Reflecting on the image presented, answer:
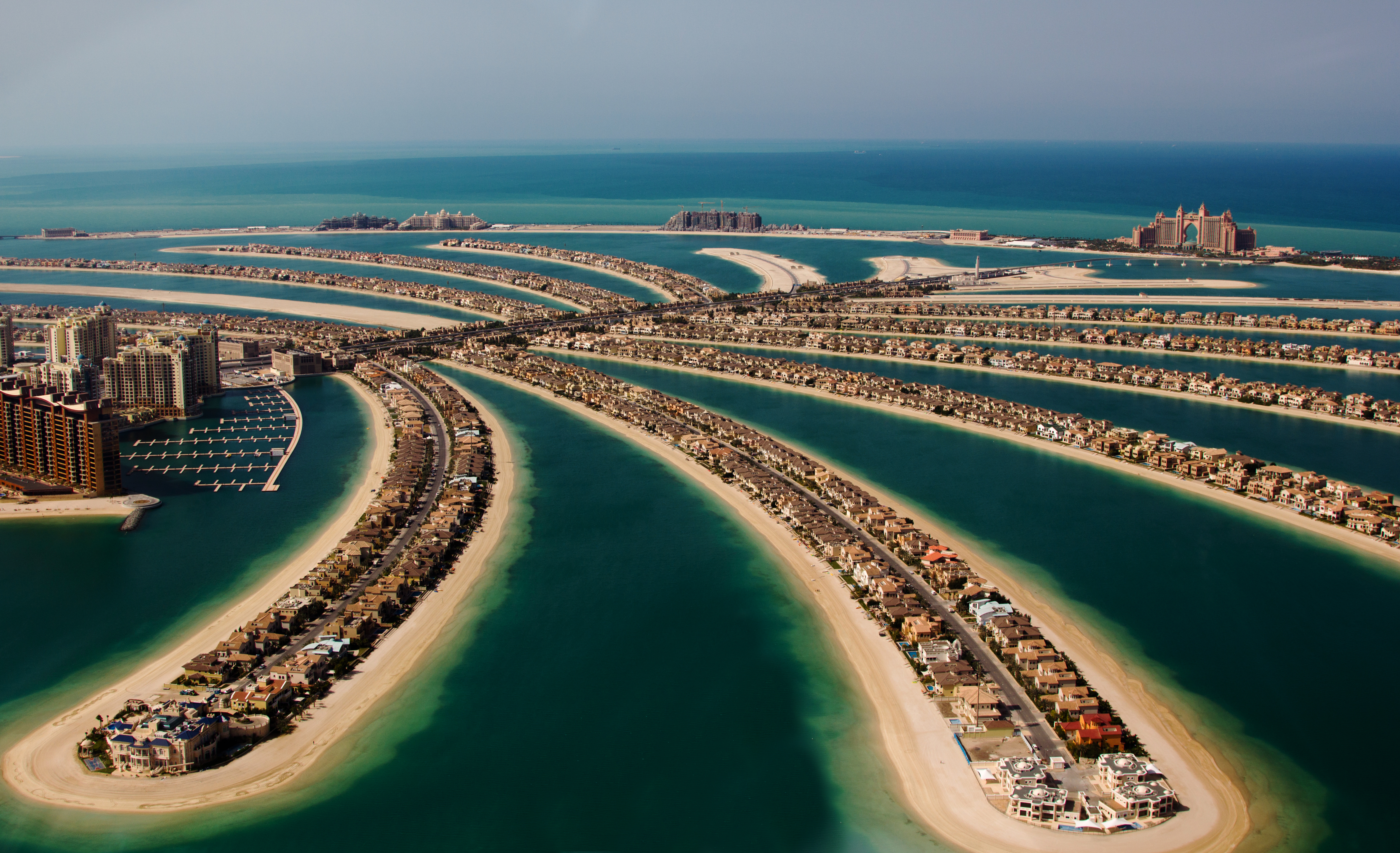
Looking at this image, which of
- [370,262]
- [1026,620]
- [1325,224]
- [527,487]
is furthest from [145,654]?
[1325,224]

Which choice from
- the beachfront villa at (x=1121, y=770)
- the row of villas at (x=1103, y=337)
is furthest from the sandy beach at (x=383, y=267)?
the beachfront villa at (x=1121, y=770)

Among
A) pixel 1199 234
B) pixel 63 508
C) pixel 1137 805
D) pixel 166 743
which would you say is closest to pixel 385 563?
pixel 166 743

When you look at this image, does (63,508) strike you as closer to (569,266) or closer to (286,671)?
(286,671)

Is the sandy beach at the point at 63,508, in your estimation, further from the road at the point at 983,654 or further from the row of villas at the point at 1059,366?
the row of villas at the point at 1059,366

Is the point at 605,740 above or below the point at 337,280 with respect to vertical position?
below

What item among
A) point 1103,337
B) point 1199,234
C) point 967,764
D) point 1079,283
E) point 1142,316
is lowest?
point 967,764

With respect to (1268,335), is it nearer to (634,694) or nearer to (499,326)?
A: (499,326)
